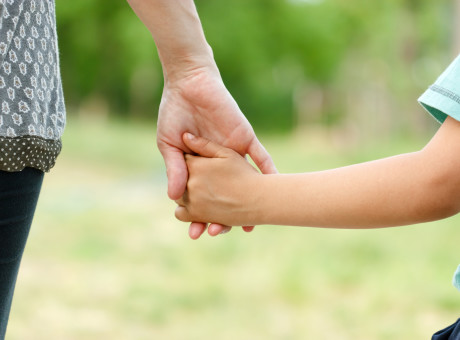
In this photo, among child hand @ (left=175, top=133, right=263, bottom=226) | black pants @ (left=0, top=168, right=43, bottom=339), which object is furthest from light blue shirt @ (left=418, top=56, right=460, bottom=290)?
black pants @ (left=0, top=168, right=43, bottom=339)

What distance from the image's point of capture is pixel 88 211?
4.12 m

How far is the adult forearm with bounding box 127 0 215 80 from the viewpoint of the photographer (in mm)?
1068

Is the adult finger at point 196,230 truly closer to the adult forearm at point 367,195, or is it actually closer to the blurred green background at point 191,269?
the adult forearm at point 367,195

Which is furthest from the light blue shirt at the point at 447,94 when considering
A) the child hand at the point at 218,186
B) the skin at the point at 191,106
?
the skin at the point at 191,106

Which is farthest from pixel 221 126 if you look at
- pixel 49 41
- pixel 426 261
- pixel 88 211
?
pixel 88 211

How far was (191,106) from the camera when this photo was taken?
1.19 meters

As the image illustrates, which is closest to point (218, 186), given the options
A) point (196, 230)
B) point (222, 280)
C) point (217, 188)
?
point (217, 188)

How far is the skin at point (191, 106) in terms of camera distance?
1.12 meters

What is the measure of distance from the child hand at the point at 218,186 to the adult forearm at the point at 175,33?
129mm

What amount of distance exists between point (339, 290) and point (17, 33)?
2.24 meters

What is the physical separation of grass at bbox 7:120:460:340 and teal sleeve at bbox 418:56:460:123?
66.4 inches

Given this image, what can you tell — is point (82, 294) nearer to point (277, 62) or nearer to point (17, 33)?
point (17, 33)

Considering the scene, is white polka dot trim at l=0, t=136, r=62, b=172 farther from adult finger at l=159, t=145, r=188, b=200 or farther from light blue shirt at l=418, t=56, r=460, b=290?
light blue shirt at l=418, t=56, r=460, b=290

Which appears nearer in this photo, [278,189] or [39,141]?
[39,141]
